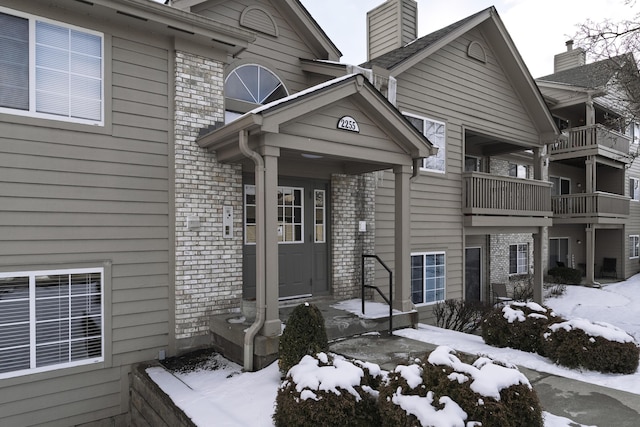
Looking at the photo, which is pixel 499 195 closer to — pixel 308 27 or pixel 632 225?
pixel 308 27

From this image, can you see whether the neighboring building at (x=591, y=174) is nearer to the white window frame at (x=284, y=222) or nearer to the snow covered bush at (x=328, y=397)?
the white window frame at (x=284, y=222)

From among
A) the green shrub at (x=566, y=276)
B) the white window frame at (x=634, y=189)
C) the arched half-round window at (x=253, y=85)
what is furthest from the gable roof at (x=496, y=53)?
the white window frame at (x=634, y=189)

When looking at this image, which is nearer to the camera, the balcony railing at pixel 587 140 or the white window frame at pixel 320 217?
the white window frame at pixel 320 217

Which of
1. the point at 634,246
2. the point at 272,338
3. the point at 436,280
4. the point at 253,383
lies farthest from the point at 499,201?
the point at 634,246

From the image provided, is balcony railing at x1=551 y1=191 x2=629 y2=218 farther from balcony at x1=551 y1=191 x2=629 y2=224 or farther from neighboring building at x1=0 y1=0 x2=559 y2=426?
neighboring building at x1=0 y1=0 x2=559 y2=426

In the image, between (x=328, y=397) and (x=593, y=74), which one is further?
(x=593, y=74)

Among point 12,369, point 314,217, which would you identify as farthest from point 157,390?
point 314,217

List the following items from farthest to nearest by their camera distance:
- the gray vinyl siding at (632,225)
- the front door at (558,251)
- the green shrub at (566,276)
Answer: the gray vinyl siding at (632,225), the front door at (558,251), the green shrub at (566,276)

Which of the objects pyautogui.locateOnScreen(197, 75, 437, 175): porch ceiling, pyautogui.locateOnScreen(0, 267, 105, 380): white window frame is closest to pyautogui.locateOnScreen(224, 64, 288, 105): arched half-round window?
pyautogui.locateOnScreen(197, 75, 437, 175): porch ceiling

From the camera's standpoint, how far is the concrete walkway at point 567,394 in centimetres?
368

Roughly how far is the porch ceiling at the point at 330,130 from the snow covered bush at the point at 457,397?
130 inches

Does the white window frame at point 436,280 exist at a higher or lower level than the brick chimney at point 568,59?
lower

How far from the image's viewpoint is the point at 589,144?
15.5 m

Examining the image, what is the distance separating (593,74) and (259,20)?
1190 cm
